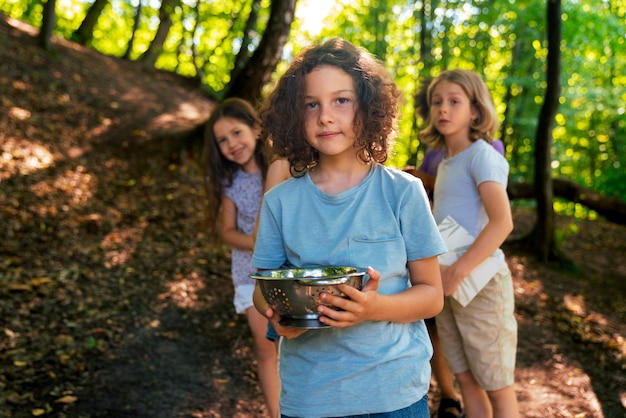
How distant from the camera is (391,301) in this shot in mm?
1666

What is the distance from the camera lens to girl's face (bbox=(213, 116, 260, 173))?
327cm

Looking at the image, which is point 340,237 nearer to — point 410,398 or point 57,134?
point 410,398

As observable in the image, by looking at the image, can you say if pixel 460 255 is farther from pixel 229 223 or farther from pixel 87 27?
pixel 87 27

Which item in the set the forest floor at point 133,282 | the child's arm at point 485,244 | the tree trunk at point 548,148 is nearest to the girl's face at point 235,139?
the forest floor at point 133,282

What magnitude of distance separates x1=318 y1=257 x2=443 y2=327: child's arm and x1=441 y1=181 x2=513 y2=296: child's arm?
3.06 ft

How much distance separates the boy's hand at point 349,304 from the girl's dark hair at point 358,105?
47cm

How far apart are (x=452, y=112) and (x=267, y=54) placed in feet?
16.7

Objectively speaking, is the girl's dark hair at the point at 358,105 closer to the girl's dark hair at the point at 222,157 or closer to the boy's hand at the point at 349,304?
the boy's hand at the point at 349,304

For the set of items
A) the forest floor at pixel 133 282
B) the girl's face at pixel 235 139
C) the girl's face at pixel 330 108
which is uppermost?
the girl's face at pixel 330 108

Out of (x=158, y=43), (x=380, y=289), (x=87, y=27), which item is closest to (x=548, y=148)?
(x=380, y=289)

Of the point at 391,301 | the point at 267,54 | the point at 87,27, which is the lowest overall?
the point at 391,301

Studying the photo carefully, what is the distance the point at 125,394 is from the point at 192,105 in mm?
7542

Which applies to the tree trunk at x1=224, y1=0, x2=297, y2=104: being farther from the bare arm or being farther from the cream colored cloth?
the cream colored cloth

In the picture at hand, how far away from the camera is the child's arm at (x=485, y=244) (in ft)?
8.88
